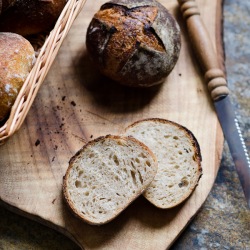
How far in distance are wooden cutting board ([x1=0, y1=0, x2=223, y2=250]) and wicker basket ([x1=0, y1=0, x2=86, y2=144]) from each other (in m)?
0.32

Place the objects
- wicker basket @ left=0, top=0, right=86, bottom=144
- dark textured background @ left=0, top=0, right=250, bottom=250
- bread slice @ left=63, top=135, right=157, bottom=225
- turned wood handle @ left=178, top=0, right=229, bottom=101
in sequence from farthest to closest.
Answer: turned wood handle @ left=178, top=0, right=229, bottom=101 < dark textured background @ left=0, top=0, right=250, bottom=250 < bread slice @ left=63, top=135, right=157, bottom=225 < wicker basket @ left=0, top=0, right=86, bottom=144

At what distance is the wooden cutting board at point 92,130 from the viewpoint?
7.32 ft

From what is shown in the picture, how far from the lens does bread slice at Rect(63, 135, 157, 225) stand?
221 centimetres

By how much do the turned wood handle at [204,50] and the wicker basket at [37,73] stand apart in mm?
645

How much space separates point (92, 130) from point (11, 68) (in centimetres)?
55

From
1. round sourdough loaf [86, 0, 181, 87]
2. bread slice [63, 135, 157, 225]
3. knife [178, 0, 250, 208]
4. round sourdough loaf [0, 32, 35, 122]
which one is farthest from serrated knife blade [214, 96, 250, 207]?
round sourdough loaf [0, 32, 35, 122]

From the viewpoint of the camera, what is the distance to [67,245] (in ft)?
7.68

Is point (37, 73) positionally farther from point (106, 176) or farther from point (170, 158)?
point (170, 158)

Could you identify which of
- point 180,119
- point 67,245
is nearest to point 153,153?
point 180,119

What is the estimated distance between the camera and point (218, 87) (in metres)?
2.51

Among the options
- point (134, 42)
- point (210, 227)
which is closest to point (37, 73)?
point (134, 42)

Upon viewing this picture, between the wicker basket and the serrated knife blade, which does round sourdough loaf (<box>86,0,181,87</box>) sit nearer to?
the wicker basket

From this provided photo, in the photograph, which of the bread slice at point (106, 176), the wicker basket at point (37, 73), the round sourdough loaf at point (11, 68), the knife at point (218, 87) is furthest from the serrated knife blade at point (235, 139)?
the round sourdough loaf at point (11, 68)

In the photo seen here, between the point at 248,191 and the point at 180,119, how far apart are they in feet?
1.61
